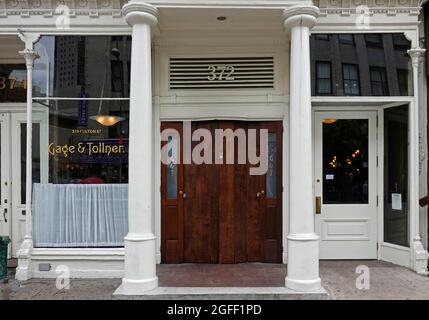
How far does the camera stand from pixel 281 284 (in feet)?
17.3

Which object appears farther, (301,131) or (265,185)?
(265,185)

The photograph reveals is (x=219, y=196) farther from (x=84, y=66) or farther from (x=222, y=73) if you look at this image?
(x=84, y=66)

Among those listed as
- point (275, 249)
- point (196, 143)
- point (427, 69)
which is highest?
point (427, 69)

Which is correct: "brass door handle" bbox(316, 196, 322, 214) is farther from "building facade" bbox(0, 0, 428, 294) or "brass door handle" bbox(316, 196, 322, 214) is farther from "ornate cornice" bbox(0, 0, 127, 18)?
"ornate cornice" bbox(0, 0, 127, 18)

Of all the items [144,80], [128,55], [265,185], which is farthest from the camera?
[265,185]

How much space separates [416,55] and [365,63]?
0.76 meters

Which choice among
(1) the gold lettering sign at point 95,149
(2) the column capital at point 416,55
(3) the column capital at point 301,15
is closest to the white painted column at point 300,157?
(3) the column capital at point 301,15

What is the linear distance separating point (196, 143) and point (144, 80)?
1709 millimetres

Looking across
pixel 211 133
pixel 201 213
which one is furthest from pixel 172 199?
pixel 211 133

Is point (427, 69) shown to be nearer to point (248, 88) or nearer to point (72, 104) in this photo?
point (248, 88)

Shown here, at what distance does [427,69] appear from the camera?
610 cm

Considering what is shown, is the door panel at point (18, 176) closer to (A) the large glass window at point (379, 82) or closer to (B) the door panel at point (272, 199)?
(B) the door panel at point (272, 199)

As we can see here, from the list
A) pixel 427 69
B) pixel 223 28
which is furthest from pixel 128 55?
pixel 427 69

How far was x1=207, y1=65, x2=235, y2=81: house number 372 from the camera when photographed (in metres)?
6.37
